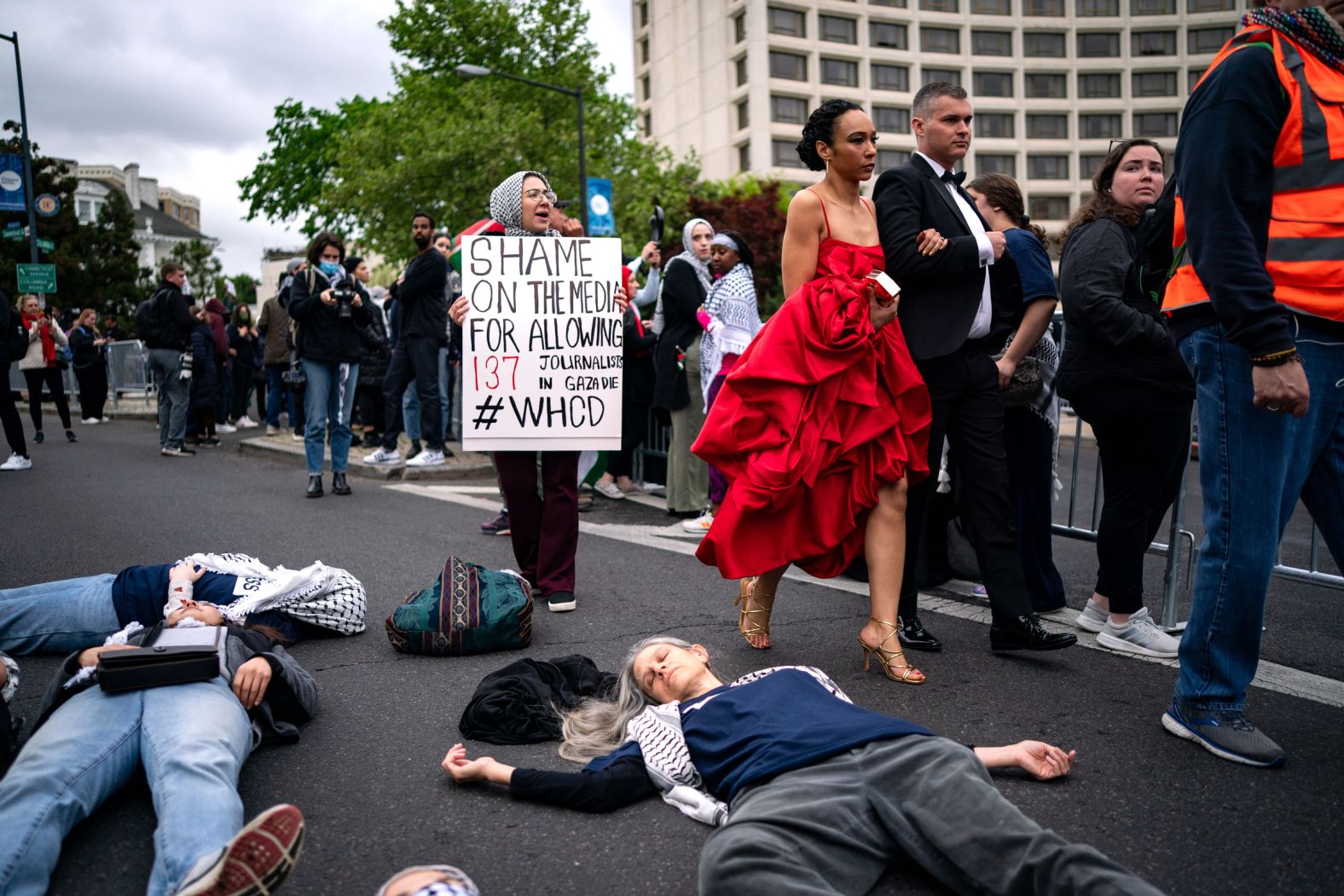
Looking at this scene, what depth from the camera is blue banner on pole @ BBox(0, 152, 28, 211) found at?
2559 centimetres

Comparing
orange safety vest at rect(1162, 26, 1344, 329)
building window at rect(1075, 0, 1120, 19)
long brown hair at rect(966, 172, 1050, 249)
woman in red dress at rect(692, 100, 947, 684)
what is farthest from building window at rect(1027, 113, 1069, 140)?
orange safety vest at rect(1162, 26, 1344, 329)

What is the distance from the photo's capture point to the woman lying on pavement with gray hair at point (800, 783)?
2264mm

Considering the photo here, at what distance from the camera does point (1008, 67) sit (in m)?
70.6

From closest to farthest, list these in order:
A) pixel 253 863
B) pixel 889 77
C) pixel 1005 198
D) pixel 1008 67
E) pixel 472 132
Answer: pixel 253 863
pixel 1005 198
pixel 472 132
pixel 889 77
pixel 1008 67

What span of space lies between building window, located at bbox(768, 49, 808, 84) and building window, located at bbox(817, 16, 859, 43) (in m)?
2.30

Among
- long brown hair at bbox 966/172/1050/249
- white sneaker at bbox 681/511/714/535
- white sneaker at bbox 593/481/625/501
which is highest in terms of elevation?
long brown hair at bbox 966/172/1050/249

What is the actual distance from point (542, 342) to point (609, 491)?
3.66 metres

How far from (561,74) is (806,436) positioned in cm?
3683

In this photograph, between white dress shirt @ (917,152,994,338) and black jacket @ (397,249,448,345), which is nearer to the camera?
white dress shirt @ (917,152,994,338)

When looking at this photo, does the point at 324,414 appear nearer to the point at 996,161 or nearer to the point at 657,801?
the point at 657,801

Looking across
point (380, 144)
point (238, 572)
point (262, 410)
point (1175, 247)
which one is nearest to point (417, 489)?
point (238, 572)

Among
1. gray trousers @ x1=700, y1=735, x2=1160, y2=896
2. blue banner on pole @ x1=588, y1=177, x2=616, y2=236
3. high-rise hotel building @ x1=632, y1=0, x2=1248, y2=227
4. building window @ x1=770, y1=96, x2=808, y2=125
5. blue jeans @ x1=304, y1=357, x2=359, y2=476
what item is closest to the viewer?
gray trousers @ x1=700, y1=735, x2=1160, y2=896

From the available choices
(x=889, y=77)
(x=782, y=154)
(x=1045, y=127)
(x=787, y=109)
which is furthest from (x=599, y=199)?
(x=1045, y=127)

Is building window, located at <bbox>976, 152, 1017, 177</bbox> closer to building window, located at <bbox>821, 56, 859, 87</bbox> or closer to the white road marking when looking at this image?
building window, located at <bbox>821, 56, 859, 87</bbox>
